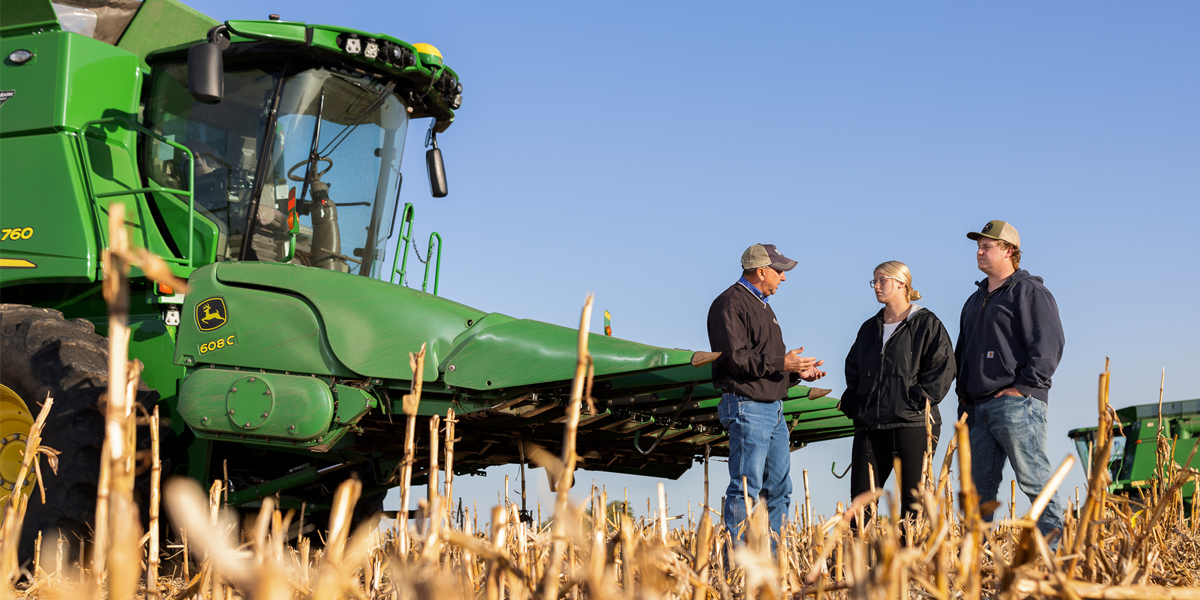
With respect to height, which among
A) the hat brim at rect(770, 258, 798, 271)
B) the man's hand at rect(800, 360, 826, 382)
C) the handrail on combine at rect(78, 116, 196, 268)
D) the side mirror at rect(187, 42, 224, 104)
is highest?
the side mirror at rect(187, 42, 224, 104)

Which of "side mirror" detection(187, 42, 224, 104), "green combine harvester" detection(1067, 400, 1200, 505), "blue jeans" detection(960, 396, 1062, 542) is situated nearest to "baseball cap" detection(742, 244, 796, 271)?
"blue jeans" detection(960, 396, 1062, 542)

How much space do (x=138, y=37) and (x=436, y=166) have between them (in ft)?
6.62

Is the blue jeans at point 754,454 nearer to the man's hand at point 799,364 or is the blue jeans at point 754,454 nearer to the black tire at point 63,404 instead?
the man's hand at point 799,364

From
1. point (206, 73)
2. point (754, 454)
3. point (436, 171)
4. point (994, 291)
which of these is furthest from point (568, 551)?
point (436, 171)

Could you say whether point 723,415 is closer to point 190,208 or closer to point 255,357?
point 255,357

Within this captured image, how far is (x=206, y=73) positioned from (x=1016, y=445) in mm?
4070

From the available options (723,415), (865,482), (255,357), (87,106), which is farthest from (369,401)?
(87,106)

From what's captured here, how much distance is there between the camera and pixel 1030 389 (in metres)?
4.14

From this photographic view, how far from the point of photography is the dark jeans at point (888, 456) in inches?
173

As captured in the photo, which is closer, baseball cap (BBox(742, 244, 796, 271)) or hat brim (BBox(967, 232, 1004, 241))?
hat brim (BBox(967, 232, 1004, 241))

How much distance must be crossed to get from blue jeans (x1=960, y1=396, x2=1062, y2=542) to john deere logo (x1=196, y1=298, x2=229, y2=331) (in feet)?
11.0

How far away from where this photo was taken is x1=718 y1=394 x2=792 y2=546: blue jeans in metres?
4.24

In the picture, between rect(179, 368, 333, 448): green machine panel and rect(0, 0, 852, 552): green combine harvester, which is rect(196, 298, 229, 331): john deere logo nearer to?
rect(0, 0, 852, 552): green combine harvester

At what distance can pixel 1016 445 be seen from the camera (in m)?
4.09
